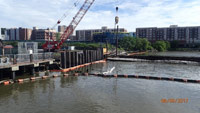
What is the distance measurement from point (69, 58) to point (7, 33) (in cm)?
19096

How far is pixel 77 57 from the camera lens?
125ft

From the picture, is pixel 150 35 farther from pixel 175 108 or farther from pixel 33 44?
pixel 175 108

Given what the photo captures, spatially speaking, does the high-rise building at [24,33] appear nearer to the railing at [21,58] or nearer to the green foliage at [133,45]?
the green foliage at [133,45]

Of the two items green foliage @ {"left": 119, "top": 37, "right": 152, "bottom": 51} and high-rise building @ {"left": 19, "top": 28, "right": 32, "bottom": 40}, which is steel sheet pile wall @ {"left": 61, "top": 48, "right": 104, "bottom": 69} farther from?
high-rise building @ {"left": 19, "top": 28, "right": 32, "bottom": 40}

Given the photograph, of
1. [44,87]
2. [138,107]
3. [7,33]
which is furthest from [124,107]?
[7,33]

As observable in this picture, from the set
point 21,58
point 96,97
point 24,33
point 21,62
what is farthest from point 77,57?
point 24,33

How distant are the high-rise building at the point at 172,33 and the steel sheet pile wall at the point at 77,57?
126m

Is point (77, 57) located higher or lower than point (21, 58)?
lower

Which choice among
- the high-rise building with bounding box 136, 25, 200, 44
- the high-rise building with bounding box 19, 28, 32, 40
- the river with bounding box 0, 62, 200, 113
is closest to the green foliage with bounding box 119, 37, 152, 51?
the high-rise building with bounding box 136, 25, 200, 44

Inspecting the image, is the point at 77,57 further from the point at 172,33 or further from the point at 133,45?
the point at 172,33

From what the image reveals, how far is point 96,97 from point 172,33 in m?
178

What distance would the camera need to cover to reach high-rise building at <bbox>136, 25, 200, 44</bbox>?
16900cm

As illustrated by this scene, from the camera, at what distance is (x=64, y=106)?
15.1 metres

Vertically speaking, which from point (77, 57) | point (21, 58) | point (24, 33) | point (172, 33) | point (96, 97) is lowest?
point (96, 97)
